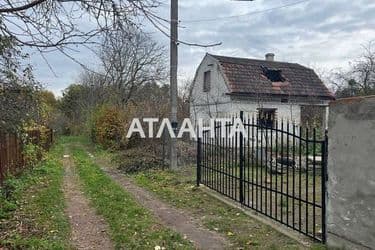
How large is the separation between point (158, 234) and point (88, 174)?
7.32m

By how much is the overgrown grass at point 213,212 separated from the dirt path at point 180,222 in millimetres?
181

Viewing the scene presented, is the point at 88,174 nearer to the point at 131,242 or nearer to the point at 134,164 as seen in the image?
the point at 134,164

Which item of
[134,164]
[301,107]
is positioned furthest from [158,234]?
[301,107]

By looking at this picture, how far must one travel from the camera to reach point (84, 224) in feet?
21.9

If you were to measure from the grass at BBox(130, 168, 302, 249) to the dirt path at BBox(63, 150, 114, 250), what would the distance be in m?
1.70

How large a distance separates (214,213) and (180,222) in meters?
0.86

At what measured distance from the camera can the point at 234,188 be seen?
341 inches

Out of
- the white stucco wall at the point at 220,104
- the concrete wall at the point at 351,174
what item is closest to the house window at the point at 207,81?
the white stucco wall at the point at 220,104

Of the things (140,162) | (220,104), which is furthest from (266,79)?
(140,162)

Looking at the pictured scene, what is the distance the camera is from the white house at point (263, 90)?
21031mm

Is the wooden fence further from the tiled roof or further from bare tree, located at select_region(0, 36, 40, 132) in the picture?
the tiled roof

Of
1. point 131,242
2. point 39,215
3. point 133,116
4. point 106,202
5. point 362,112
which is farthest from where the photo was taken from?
point 133,116

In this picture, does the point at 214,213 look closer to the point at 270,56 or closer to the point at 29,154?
the point at 29,154

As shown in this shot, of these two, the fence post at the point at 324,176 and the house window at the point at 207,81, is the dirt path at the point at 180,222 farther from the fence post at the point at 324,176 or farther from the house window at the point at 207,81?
the house window at the point at 207,81
